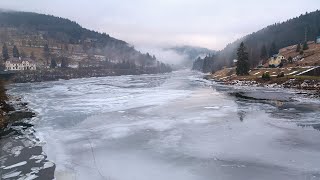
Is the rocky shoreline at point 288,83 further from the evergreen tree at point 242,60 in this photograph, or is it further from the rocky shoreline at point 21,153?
the rocky shoreline at point 21,153

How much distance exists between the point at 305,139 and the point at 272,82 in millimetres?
60903

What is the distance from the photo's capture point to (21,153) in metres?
22.6

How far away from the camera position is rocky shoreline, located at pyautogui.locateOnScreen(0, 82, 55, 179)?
1848 cm

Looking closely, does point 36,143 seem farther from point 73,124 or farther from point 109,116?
point 109,116

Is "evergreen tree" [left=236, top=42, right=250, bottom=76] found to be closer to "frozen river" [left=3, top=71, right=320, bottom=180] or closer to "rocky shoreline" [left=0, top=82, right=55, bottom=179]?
"frozen river" [left=3, top=71, right=320, bottom=180]

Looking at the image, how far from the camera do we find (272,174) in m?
17.5

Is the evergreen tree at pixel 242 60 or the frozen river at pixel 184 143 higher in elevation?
the evergreen tree at pixel 242 60

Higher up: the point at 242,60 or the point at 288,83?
the point at 242,60

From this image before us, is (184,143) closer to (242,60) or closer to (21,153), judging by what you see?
(21,153)

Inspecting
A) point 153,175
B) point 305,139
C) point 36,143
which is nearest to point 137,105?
point 36,143

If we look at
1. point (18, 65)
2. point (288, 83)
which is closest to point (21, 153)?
point (288, 83)

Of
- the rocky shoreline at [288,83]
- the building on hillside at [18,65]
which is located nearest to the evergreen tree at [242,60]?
the rocky shoreline at [288,83]

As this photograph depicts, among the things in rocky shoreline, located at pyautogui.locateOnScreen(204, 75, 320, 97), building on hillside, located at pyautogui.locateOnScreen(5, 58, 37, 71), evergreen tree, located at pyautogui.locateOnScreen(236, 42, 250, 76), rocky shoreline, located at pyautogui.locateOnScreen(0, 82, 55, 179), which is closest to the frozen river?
rocky shoreline, located at pyautogui.locateOnScreen(0, 82, 55, 179)

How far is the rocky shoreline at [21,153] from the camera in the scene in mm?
18484
